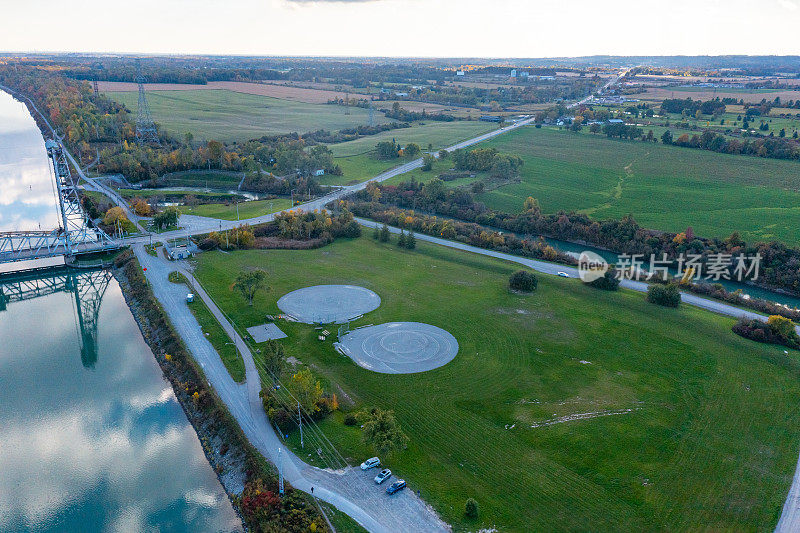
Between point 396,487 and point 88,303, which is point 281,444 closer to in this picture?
point 396,487

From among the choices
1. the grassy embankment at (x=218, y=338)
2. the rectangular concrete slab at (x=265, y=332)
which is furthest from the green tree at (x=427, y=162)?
the rectangular concrete slab at (x=265, y=332)

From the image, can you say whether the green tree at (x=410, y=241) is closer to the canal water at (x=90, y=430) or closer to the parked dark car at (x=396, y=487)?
the canal water at (x=90, y=430)

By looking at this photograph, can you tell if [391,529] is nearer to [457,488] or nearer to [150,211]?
[457,488]

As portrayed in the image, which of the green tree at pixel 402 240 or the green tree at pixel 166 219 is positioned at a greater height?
the green tree at pixel 166 219

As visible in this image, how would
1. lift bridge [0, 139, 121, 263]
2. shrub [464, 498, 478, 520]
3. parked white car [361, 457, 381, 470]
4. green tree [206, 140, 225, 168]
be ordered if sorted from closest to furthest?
shrub [464, 498, 478, 520]
parked white car [361, 457, 381, 470]
lift bridge [0, 139, 121, 263]
green tree [206, 140, 225, 168]

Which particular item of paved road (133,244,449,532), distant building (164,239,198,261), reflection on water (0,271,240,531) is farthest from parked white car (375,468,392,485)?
distant building (164,239,198,261)

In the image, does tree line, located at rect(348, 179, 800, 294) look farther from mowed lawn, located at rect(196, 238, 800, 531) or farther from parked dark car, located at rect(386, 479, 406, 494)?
parked dark car, located at rect(386, 479, 406, 494)

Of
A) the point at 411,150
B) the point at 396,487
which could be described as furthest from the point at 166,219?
the point at 411,150
